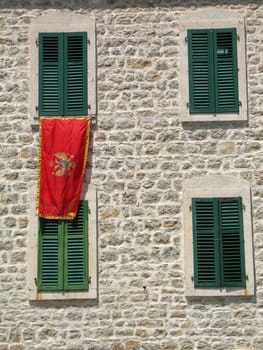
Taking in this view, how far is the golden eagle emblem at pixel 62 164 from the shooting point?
39.5 feet

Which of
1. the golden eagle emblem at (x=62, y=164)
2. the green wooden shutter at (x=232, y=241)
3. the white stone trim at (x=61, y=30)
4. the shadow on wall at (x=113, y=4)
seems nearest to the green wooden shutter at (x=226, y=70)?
the shadow on wall at (x=113, y=4)

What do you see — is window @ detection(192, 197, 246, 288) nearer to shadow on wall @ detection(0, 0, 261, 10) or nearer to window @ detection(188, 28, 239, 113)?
window @ detection(188, 28, 239, 113)

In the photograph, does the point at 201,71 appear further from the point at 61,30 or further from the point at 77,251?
the point at 77,251

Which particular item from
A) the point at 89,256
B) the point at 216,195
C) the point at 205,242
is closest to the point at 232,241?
the point at 205,242

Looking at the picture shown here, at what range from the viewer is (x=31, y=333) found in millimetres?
11555

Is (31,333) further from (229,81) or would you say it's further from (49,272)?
(229,81)

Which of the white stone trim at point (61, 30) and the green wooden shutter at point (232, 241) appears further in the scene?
the white stone trim at point (61, 30)

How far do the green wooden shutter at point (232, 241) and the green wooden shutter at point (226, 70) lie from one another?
1.61 meters

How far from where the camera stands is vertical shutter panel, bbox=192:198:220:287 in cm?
1168

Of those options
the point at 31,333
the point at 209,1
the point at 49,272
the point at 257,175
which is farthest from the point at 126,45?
the point at 31,333

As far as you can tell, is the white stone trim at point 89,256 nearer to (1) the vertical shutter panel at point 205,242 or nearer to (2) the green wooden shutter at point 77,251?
(2) the green wooden shutter at point 77,251

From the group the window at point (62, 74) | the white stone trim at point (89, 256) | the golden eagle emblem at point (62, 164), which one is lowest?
the white stone trim at point (89, 256)

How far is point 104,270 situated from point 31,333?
4.95ft

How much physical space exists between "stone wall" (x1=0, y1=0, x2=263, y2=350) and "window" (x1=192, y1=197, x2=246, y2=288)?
10.3 inches
